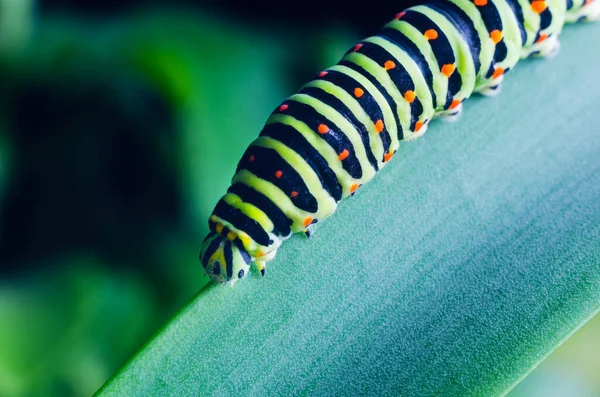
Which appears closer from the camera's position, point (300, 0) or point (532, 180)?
point (532, 180)

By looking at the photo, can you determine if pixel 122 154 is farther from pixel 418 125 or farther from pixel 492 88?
pixel 492 88

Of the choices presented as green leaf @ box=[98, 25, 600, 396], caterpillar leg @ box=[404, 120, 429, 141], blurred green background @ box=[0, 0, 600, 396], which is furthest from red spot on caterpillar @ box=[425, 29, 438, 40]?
blurred green background @ box=[0, 0, 600, 396]

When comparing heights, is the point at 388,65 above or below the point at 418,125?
above

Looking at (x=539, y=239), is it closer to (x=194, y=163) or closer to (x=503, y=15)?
(x=503, y=15)

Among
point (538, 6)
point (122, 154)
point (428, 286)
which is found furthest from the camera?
point (122, 154)

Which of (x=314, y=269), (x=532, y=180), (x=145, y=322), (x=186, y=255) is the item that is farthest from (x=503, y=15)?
(x=145, y=322)

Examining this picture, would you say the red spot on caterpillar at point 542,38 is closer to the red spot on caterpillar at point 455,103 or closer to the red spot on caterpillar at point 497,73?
the red spot on caterpillar at point 497,73

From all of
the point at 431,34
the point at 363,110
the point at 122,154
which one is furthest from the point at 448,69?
the point at 122,154
